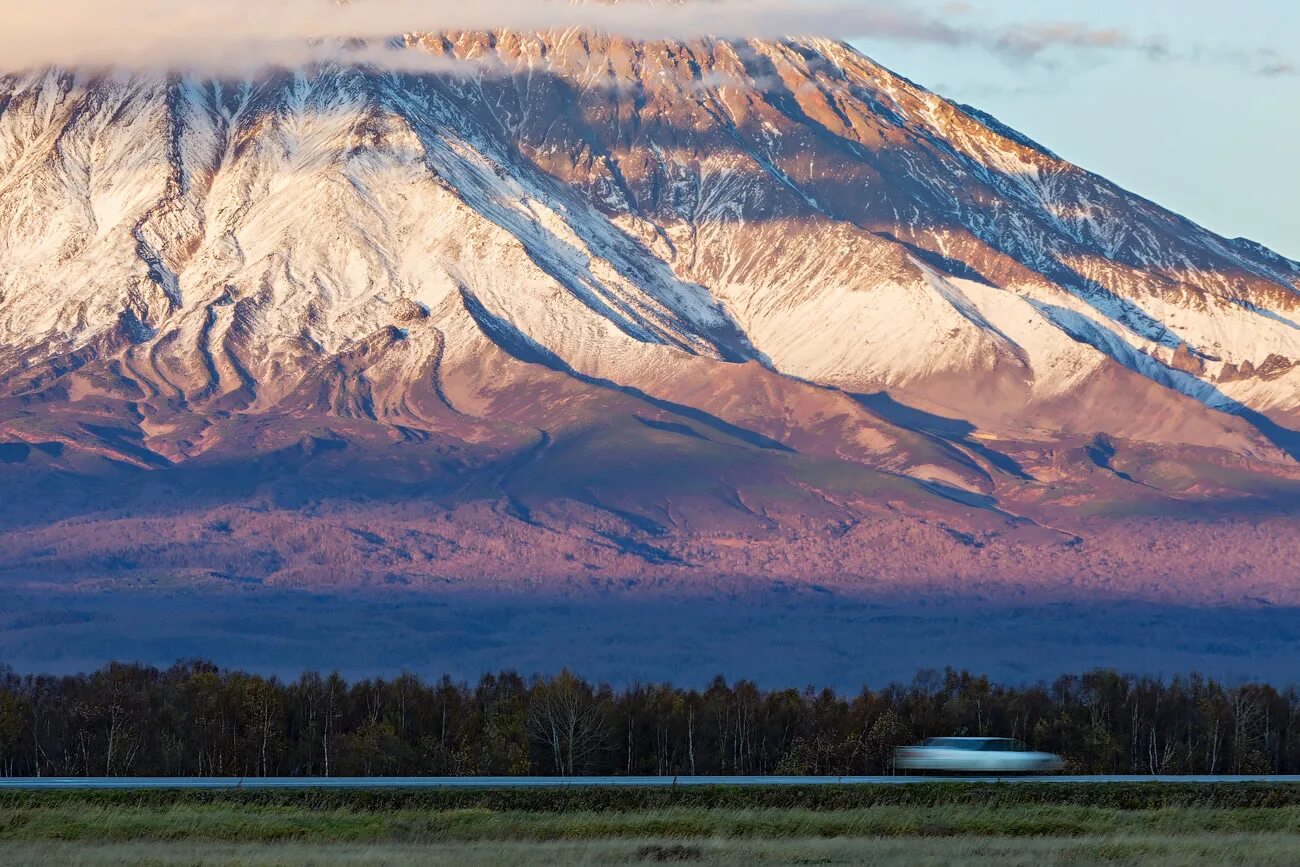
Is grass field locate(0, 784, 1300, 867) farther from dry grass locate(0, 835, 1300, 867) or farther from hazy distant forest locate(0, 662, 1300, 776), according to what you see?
hazy distant forest locate(0, 662, 1300, 776)

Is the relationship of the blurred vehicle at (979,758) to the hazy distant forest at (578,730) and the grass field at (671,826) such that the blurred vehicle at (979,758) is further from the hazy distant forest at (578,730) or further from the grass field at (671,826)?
the hazy distant forest at (578,730)

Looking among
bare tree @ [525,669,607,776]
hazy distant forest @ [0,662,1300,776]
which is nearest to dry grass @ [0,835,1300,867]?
hazy distant forest @ [0,662,1300,776]

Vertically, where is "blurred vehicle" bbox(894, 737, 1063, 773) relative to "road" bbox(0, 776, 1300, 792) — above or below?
above

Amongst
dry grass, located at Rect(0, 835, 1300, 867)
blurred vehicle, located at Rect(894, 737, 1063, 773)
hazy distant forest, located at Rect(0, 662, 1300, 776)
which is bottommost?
dry grass, located at Rect(0, 835, 1300, 867)

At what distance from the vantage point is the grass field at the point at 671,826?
167 ft

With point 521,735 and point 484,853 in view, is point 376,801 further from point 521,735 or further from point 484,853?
point 521,735

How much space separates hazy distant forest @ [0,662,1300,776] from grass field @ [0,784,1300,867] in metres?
24.9

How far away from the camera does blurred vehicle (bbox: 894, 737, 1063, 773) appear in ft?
221

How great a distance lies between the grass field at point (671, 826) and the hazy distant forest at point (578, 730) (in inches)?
980

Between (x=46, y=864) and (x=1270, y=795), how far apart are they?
1242 inches

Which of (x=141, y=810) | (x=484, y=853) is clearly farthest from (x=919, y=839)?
(x=141, y=810)

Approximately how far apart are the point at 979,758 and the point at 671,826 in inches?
590

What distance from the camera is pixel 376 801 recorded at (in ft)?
195

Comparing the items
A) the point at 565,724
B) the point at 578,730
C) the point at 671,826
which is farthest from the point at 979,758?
the point at 565,724
